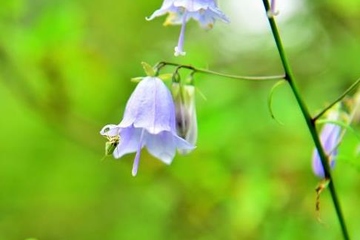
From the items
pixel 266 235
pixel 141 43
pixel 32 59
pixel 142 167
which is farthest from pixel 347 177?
pixel 141 43

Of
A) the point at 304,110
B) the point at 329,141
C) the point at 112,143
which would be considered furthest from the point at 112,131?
the point at 329,141

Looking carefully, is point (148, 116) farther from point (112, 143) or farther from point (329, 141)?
point (329, 141)

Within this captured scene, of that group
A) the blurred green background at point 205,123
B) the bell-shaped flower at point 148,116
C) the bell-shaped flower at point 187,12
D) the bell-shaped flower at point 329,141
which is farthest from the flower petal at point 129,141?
the blurred green background at point 205,123

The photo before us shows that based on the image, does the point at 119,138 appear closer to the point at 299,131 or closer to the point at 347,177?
the point at 347,177

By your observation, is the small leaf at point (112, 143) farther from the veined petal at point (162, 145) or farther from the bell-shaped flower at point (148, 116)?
the veined petal at point (162, 145)

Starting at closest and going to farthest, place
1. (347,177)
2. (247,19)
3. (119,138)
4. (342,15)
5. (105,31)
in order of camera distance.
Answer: (119,138) → (347,177) → (342,15) → (247,19) → (105,31)
